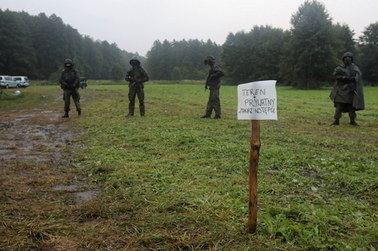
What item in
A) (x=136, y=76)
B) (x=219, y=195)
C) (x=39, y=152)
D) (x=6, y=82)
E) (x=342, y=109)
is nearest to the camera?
(x=219, y=195)

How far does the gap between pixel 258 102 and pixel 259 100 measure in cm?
2

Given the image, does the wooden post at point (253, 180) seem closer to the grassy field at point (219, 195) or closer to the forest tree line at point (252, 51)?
the grassy field at point (219, 195)

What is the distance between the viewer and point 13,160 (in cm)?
657

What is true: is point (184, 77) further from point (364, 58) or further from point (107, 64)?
point (364, 58)

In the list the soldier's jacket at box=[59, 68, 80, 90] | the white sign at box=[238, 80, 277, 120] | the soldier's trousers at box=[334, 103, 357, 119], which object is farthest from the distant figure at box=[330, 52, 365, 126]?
the soldier's jacket at box=[59, 68, 80, 90]

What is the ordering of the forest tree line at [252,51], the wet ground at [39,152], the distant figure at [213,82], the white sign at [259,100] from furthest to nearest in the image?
the forest tree line at [252,51] < the distant figure at [213,82] < the wet ground at [39,152] < the white sign at [259,100]

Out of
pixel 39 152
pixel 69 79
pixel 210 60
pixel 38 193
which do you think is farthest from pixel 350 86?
pixel 69 79

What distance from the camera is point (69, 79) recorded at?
13562mm

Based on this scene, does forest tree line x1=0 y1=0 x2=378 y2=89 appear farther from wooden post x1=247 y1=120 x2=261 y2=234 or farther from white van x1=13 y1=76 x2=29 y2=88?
wooden post x1=247 y1=120 x2=261 y2=234

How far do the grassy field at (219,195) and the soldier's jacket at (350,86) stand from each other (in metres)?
3.16

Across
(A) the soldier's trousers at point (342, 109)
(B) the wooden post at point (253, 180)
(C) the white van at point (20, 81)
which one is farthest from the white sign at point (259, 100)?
(C) the white van at point (20, 81)

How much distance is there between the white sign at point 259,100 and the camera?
3.23 meters

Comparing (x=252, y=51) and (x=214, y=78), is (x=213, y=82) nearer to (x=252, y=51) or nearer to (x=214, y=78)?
(x=214, y=78)

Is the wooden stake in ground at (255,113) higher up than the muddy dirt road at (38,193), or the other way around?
the wooden stake in ground at (255,113)
